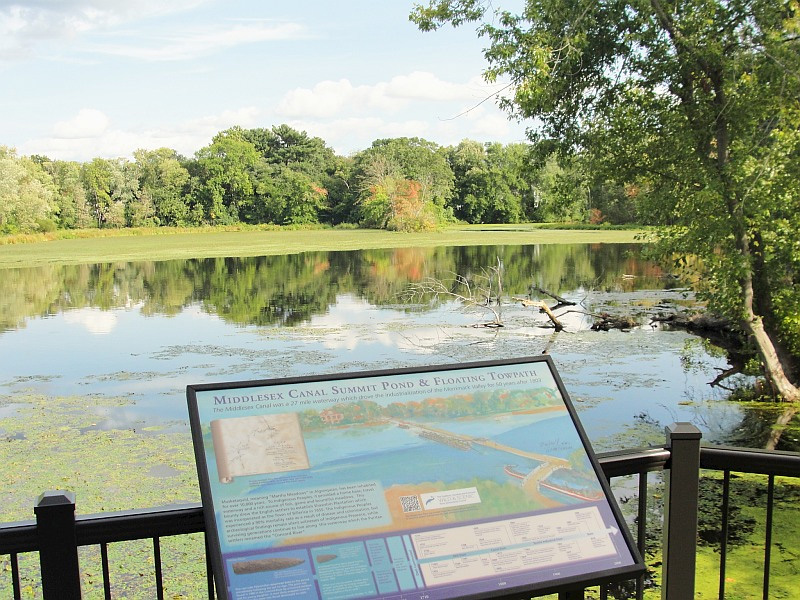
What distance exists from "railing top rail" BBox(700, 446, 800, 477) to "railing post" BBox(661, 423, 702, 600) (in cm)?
10

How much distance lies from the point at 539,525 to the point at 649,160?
10749 mm

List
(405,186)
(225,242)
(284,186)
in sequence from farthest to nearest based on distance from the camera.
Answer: (284,186) → (405,186) → (225,242)

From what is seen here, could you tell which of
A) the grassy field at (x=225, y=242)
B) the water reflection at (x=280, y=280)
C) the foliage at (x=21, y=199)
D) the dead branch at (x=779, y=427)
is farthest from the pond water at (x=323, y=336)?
the foliage at (x=21, y=199)

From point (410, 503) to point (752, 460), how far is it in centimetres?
105

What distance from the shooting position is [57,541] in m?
1.75

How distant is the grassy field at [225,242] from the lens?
3671 cm

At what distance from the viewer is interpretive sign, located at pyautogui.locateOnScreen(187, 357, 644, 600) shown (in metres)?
1.71

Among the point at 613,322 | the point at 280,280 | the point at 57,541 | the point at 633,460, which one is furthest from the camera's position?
the point at 280,280

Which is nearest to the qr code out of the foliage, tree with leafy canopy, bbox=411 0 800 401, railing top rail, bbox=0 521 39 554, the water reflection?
railing top rail, bbox=0 521 39 554

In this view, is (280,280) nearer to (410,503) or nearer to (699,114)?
(699,114)

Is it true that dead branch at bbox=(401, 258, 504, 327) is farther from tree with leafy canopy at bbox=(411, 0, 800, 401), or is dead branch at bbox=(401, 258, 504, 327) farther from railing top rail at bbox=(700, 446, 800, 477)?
railing top rail at bbox=(700, 446, 800, 477)

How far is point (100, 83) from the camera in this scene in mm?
84812

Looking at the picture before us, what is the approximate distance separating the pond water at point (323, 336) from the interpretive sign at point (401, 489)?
7.88 metres

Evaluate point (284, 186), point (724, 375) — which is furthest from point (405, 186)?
point (724, 375)
